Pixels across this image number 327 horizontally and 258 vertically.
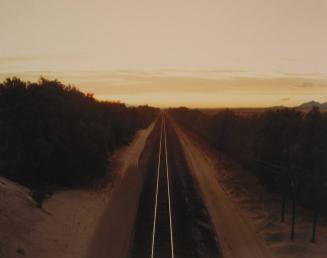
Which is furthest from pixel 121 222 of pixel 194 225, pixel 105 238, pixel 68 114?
pixel 68 114

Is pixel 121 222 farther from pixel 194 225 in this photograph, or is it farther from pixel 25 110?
pixel 25 110

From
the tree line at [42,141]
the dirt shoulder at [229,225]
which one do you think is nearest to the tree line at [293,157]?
the dirt shoulder at [229,225]

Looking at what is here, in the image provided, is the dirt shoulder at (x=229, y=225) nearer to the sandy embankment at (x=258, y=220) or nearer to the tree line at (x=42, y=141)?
the sandy embankment at (x=258, y=220)

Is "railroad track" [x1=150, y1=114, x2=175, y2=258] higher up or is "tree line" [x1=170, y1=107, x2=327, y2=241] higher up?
"tree line" [x1=170, y1=107, x2=327, y2=241]

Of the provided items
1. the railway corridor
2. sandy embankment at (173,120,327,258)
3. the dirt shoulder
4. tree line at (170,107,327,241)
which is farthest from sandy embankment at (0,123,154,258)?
tree line at (170,107,327,241)

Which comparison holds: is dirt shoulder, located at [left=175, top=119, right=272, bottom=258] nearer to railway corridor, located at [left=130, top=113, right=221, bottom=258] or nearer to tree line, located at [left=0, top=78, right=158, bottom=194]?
railway corridor, located at [left=130, top=113, right=221, bottom=258]

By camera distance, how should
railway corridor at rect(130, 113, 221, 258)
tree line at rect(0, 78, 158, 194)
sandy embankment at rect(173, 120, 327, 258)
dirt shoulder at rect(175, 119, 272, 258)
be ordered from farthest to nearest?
tree line at rect(0, 78, 158, 194) → sandy embankment at rect(173, 120, 327, 258) → dirt shoulder at rect(175, 119, 272, 258) → railway corridor at rect(130, 113, 221, 258)

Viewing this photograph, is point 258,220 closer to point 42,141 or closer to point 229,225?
point 229,225
